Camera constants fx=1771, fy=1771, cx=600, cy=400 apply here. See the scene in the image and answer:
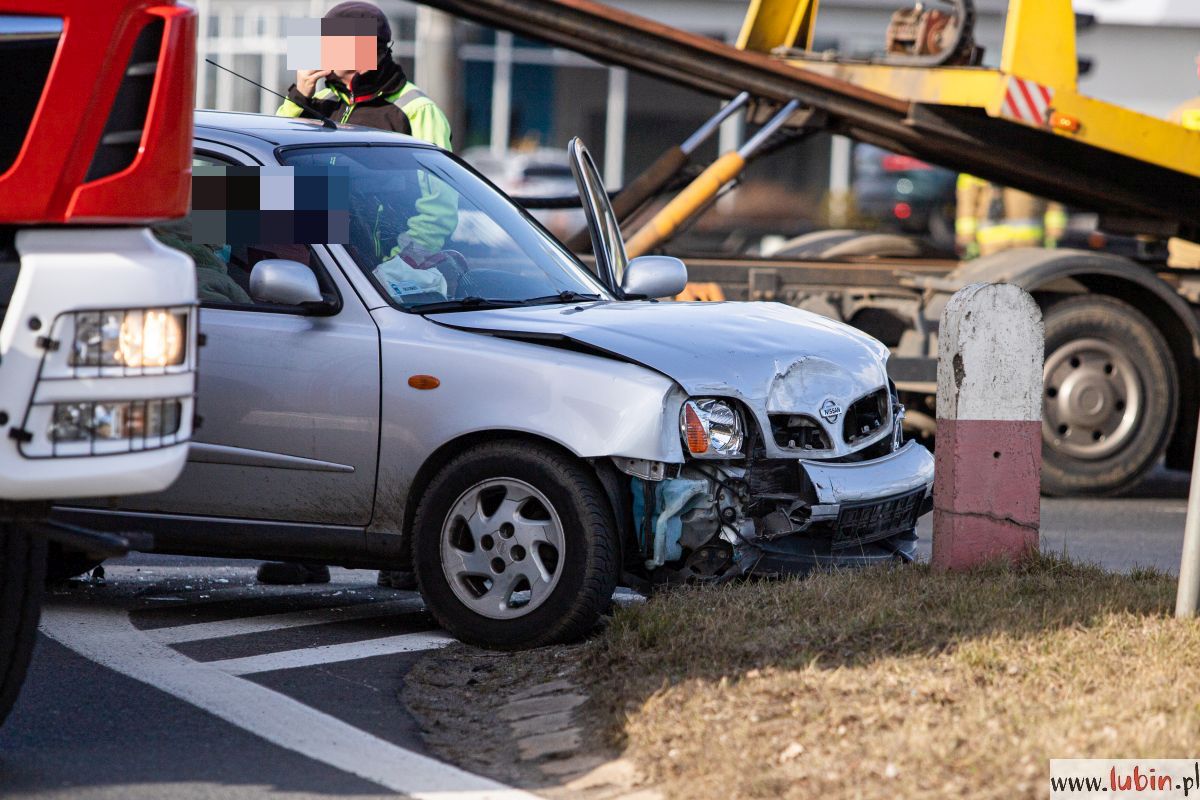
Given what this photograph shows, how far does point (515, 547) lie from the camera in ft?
18.5

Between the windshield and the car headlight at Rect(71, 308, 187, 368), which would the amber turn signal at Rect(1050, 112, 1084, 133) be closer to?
the windshield

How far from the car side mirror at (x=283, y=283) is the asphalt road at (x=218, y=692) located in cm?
116

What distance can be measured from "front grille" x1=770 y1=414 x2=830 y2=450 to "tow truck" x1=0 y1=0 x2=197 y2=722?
7.33 ft

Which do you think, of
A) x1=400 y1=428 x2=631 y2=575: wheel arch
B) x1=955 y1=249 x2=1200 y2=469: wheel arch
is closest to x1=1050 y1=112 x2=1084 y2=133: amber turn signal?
x1=955 y1=249 x2=1200 y2=469: wheel arch

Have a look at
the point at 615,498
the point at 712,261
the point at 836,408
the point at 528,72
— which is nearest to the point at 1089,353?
the point at 712,261

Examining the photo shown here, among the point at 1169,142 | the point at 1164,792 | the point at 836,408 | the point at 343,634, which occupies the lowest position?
the point at 343,634

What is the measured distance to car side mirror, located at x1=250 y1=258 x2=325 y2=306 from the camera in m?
5.78

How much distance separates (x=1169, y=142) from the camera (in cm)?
999

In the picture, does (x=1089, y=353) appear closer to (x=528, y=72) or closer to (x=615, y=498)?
(x=615, y=498)

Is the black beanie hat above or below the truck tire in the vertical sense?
above

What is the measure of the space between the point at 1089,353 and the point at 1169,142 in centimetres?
127

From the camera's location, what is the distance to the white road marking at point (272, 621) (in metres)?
6.02

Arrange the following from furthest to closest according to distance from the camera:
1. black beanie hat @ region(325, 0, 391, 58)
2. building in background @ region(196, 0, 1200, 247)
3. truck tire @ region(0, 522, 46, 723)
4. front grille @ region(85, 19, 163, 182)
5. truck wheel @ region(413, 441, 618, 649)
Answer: building in background @ region(196, 0, 1200, 247) → black beanie hat @ region(325, 0, 391, 58) → truck wheel @ region(413, 441, 618, 649) → truck tire @ region(0, 522, 46, 723) → front grille @ region(85, 19, 163, 182)

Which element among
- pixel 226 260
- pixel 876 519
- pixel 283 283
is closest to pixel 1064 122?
pixel 876 519
